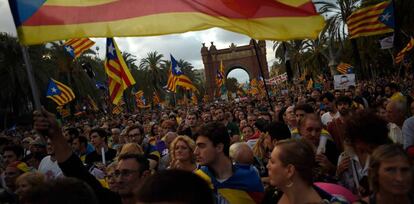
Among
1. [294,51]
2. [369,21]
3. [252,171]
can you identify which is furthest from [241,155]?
[294,51]

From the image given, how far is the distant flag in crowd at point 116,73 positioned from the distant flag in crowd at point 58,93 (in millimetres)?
8024

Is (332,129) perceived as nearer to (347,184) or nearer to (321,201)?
(347,184)

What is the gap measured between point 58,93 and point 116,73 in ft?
27.9

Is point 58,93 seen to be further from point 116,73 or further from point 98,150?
point 98,150

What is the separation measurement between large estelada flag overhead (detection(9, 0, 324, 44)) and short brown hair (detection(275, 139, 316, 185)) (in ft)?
4.45

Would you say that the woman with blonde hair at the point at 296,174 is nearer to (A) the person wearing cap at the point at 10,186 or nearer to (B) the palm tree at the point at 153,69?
(A) the person wearing cap at the point at 10,186

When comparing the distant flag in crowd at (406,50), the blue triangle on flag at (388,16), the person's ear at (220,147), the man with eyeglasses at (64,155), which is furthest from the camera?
the distant flag in crowd at (406,50)

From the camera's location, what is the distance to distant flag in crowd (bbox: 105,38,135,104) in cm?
1023

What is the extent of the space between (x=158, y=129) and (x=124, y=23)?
244 inches

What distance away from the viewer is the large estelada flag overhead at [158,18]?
136 inches

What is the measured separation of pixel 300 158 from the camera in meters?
2.68

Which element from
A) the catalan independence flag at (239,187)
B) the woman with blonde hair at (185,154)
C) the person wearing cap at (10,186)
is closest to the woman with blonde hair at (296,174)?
the catalan independence flag at (239,187)

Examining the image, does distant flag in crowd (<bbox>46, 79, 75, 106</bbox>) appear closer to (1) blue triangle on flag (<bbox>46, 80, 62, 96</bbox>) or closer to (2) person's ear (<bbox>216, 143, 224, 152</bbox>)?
(1) blue triangle on flag (<bbox>46, 80, 62, 96</bbox>)

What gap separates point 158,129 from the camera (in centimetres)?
965
